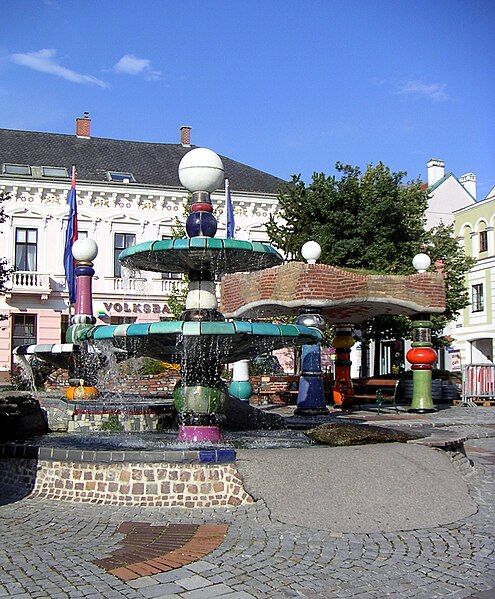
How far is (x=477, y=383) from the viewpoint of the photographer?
24.4 metres

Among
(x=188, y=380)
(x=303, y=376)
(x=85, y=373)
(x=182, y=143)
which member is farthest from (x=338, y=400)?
(x=182, y=143)

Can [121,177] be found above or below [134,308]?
above

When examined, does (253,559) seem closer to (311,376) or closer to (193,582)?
(193,582)

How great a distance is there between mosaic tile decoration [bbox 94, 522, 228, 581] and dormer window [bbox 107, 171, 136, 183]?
31.5 meters

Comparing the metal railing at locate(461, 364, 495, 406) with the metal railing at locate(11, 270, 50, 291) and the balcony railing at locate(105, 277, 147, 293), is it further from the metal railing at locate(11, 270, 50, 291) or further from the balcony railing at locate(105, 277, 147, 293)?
the metal railing at locate(11, 270, 50, 291)

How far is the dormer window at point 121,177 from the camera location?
36.8 meters

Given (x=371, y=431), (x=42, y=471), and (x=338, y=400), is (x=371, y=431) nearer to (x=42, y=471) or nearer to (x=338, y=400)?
(x=42, y=471)

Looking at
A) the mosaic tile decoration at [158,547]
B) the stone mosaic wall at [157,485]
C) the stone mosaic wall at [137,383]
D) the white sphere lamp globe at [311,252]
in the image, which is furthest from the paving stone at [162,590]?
the stone mosaic wall at [137,383]

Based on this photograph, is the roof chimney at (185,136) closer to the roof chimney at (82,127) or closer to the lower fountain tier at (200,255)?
the roof chimney at (82,127)

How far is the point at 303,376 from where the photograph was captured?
1591 centimetres

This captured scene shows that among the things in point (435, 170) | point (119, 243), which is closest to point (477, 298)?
point (435, 170)

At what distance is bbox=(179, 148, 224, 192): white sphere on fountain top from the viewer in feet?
31.7

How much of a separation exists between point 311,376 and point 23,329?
22.3 meters

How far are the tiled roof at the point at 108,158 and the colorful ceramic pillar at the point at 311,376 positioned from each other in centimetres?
2237
